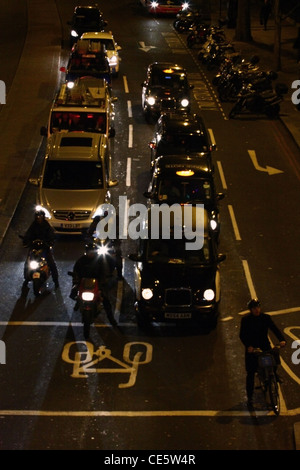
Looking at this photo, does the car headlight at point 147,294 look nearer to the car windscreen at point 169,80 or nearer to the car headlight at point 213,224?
the car headlight at point 213,224

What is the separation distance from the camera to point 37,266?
681 inches

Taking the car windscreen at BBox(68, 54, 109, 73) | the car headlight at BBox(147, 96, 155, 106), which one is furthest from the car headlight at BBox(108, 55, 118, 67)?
the car headlight at BBox(147, 96, 155, 106)

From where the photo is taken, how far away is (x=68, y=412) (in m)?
13.1

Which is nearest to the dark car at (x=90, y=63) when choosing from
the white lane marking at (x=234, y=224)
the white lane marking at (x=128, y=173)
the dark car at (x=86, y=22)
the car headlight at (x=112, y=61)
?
the car headlight at (x=112, y=61)

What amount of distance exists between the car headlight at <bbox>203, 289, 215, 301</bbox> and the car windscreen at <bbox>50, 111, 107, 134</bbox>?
10023 millimetres

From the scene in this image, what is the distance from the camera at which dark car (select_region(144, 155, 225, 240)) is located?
64.6 feet

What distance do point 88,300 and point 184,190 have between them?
5.36m

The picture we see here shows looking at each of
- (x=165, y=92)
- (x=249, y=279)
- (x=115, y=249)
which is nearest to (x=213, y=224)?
(x=249, y=279)

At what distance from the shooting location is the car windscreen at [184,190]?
64.7 feet

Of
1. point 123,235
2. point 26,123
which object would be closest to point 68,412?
point 123,235

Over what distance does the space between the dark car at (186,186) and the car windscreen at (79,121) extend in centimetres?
469
